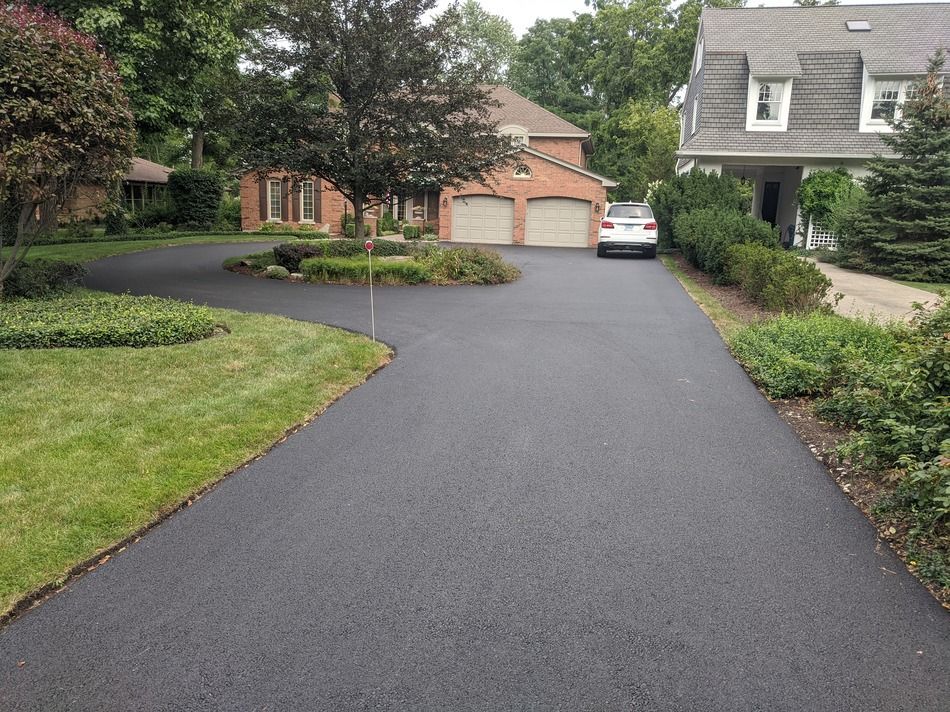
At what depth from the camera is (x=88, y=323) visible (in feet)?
28.2

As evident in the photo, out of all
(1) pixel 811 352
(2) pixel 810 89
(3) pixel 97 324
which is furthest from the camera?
(2) pixel 810 89

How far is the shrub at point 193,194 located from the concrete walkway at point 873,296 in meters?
25.8

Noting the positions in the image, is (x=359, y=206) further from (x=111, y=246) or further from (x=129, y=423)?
(x=129, y=423)

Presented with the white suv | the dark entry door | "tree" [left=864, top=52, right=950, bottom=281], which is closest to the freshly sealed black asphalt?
"tree" [left=864, top=52, right=950, bottom=281]

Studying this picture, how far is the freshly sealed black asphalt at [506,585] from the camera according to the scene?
2842mm

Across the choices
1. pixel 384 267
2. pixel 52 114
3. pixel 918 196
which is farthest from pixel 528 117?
pixel 52 114

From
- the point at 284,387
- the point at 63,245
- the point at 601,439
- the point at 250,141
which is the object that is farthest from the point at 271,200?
the point at 601,439

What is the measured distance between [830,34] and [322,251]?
2040 centimetres

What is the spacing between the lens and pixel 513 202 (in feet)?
102

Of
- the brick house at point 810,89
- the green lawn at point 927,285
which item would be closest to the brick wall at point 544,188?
the brick house at point 810,89

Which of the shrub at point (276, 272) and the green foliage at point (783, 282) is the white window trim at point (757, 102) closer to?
the green foliage at point (783, 282)

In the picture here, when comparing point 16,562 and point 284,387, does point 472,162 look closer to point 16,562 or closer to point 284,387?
point 284,387

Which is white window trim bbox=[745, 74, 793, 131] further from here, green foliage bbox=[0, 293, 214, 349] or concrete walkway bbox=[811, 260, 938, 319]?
green foliage bbox=[0, 293, 214, 349]

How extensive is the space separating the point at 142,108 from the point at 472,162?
7.45 metres
